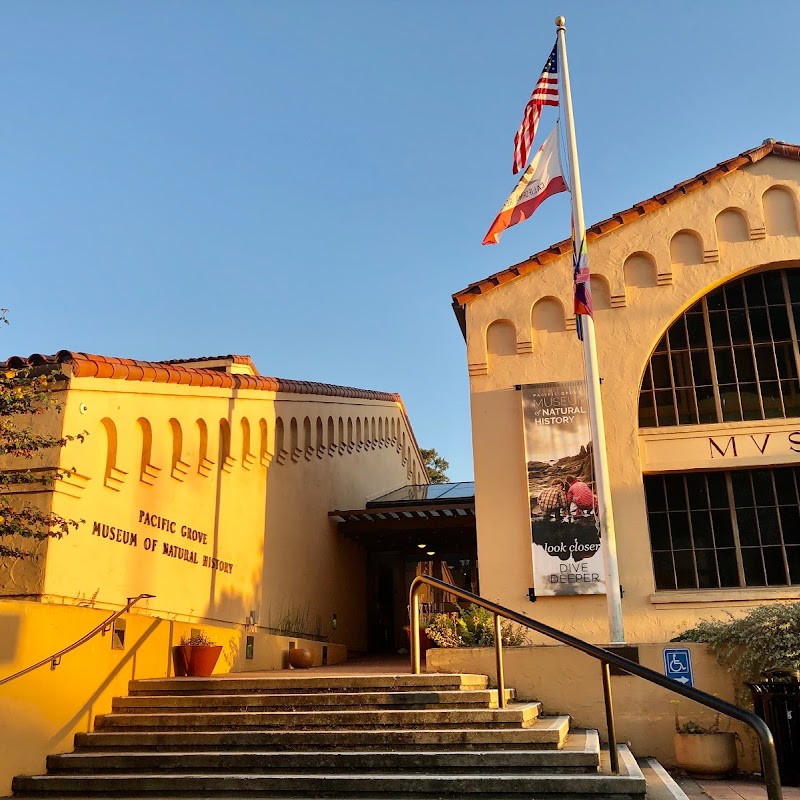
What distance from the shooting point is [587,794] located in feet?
18.1

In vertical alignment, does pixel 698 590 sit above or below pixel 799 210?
below

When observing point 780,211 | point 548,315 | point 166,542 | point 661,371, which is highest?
point 780,211

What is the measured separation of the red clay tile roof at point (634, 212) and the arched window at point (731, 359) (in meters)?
1.71

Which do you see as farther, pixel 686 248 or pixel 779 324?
pixel 686 248

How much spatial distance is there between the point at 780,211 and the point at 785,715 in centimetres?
855

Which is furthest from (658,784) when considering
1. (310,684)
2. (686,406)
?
(686,406)

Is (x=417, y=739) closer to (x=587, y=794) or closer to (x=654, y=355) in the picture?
(x=587, y=794)

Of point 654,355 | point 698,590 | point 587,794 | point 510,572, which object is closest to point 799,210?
point 654,355

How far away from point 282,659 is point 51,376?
5911mm

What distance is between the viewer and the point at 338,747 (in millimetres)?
6492

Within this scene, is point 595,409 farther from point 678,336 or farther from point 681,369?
point 678,336

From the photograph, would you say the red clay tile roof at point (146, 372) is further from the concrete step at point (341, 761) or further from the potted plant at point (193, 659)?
the concrete step at point (341, 761)

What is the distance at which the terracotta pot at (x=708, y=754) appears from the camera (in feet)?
24.3

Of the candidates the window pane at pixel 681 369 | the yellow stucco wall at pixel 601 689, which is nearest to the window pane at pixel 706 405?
the window pane at pixel 681 369
